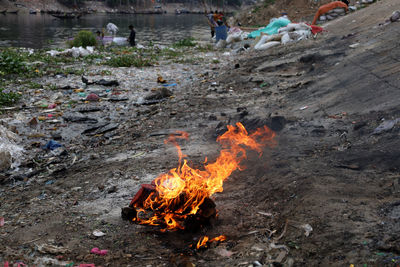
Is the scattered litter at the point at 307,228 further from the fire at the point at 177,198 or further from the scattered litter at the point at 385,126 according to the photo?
the scattered litter at the point at 385,126

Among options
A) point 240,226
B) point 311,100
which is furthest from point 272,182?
point 311,100

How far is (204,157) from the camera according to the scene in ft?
14.8

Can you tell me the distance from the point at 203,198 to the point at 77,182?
6.51ft

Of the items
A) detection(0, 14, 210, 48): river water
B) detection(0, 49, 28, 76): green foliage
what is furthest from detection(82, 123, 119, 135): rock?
detection(0, 14, 210, 48): river water

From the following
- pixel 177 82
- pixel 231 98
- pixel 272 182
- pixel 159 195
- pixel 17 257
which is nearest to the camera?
pixel 17 257

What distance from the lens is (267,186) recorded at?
11.3ft

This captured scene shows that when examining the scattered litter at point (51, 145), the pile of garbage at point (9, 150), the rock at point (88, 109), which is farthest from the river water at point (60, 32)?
the scattered litter at point (51, 145)

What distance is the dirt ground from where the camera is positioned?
248 cm

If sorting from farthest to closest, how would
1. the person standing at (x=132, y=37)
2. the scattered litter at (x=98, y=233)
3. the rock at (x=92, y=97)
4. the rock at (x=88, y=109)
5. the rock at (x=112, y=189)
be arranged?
the person standing at (x=132, y=37) < the rock at (x=92, y=97) < the rock at (x=88, y=109) < the rock at (x=112, y=189) < the scattered litter at (x=98, y=233)

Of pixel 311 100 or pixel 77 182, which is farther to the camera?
pixel 311 100

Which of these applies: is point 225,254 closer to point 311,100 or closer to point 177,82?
point 311,100

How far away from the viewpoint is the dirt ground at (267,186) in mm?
2479

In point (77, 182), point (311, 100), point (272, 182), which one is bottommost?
point (77, 182)

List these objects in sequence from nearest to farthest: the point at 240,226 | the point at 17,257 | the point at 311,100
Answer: the point at 17,257 < the point at 240,226 < the point at 311,100
